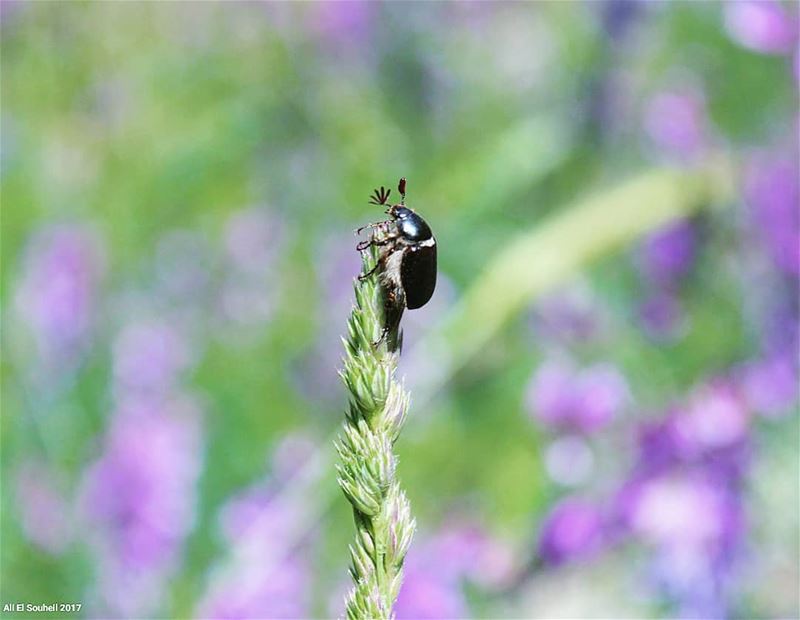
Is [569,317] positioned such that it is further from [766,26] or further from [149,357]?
[149,357]

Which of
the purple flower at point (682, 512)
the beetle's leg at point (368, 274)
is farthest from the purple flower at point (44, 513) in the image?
the beetle's leg at point (368, 274)

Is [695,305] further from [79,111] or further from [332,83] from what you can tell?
[79,111]

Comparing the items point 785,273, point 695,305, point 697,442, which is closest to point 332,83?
point 695,305

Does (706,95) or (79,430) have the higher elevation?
(706,95)

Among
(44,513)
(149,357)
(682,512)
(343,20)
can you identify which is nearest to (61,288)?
(149,357)

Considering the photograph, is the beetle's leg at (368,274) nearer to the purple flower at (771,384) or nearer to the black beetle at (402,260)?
the black beetle at (402,260)
